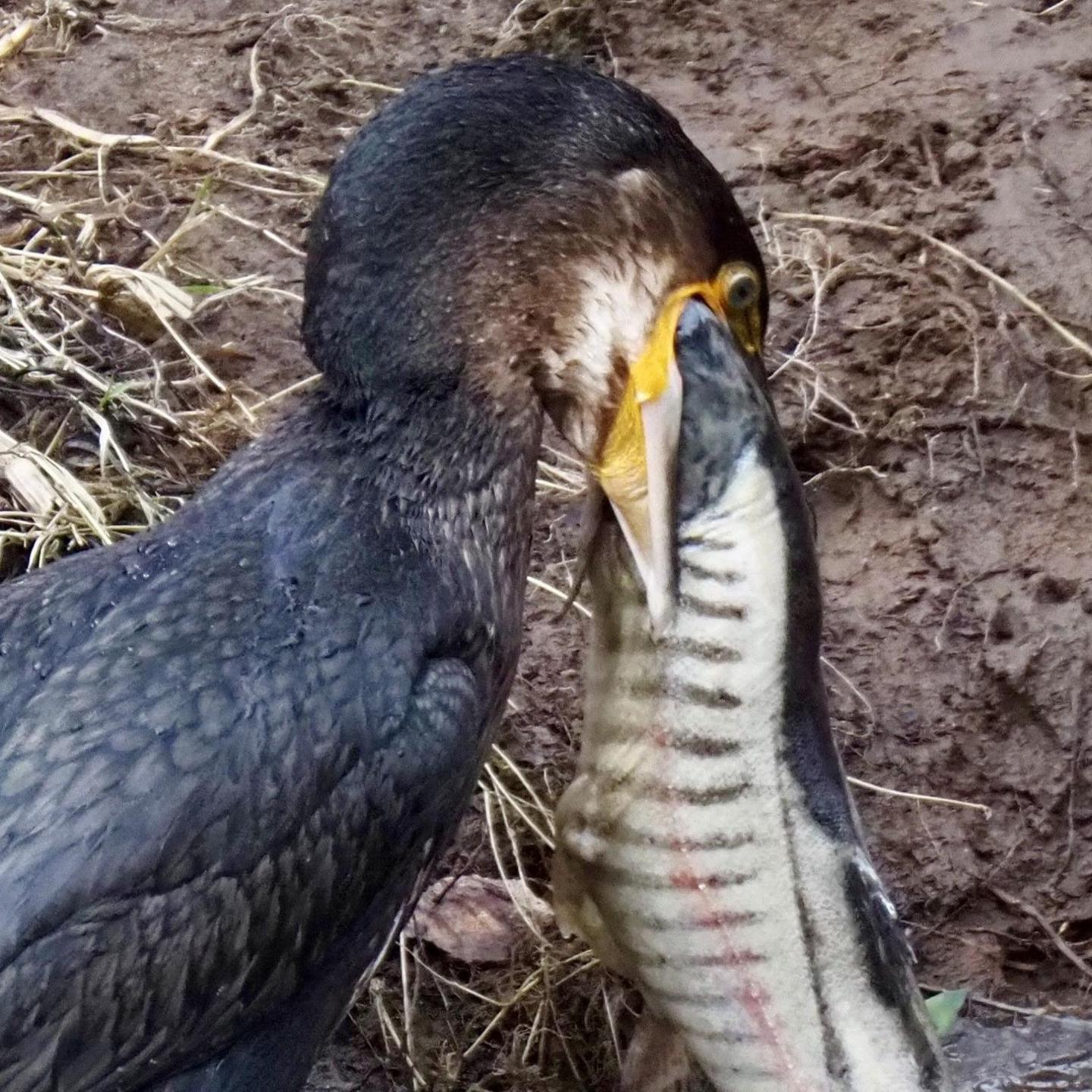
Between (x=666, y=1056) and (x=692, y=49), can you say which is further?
(x=692, y=49)

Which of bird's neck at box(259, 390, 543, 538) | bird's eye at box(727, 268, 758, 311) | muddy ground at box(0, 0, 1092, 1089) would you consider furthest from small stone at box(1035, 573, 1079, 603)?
bird's neck at box(259, 390, 543, 538)

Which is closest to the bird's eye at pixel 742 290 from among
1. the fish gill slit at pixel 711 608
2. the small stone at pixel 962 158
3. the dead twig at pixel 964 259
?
the fish gill slit at pixel 711 608

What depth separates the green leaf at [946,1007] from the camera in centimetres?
235

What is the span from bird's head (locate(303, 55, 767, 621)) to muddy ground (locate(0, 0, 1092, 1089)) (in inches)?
38.0

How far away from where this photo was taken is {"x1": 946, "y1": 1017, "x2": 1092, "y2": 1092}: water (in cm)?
242

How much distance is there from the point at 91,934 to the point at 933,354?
210 cm

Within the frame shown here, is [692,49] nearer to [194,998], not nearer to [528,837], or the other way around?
[528,837]

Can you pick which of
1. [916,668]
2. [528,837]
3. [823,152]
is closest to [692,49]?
[823,152]

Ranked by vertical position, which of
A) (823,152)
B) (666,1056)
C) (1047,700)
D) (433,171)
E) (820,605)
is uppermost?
(433,171)

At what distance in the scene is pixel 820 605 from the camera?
1.79 metres

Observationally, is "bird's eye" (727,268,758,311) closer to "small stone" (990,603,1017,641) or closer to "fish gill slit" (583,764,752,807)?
"fish gill slit" (583,764,752,807)

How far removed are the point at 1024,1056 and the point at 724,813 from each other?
1011 millimetres

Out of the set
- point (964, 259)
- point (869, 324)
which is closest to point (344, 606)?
point (869, 324)

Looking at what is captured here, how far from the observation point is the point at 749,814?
1716 mm
